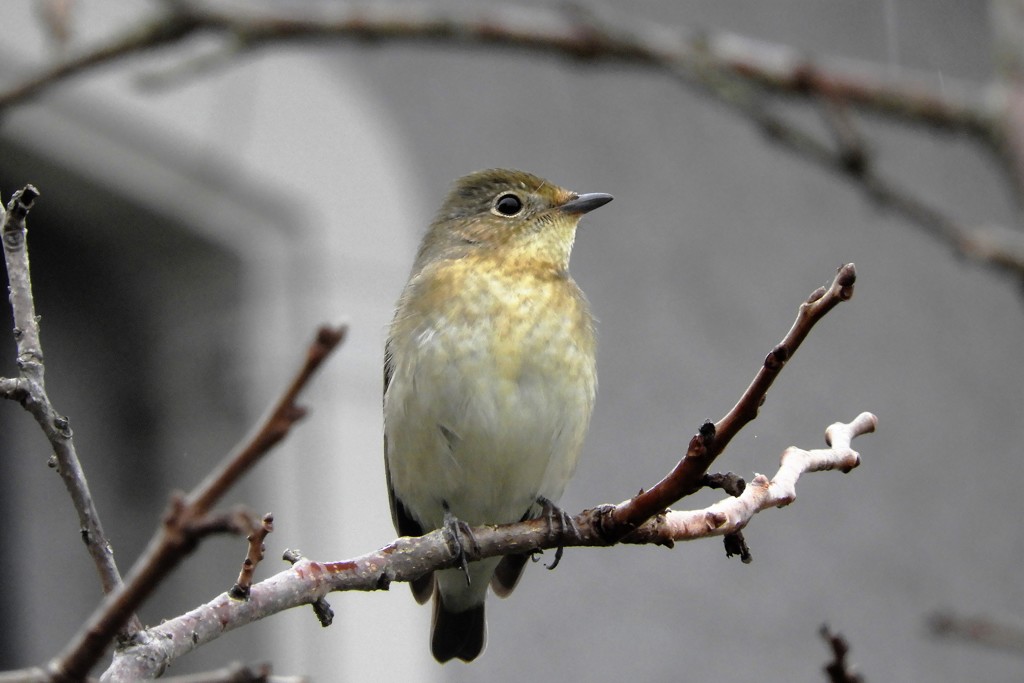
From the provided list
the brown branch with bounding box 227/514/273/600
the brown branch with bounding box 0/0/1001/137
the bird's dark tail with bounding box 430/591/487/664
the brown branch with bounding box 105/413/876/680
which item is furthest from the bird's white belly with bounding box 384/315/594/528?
the brown branch with bounding box 227/514/273/600

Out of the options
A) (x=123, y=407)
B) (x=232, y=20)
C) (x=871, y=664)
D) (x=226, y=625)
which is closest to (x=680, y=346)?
(x=871, y=664)

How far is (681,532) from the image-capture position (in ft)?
5.78

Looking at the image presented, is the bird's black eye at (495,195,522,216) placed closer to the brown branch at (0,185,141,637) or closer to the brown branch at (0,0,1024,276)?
the brown branch at (0,0,1024,276)

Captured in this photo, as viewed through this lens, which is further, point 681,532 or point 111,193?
point 111,193

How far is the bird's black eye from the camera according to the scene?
3473 mm

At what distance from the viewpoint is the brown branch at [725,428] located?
1299 mm

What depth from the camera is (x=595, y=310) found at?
212 inches

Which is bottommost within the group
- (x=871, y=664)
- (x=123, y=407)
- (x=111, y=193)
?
(x=871, y=664)

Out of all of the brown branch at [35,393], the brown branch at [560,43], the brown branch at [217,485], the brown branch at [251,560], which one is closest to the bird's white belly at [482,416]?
the brown branch at [560,43]

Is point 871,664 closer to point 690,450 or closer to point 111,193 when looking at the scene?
point 111,193

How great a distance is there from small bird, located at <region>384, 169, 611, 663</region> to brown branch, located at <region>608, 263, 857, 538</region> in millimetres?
1059

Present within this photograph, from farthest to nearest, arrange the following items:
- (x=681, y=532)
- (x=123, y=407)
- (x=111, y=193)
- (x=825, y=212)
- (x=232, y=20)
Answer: (x=825, y=212) < (x=123, y=407) < (x=111, y=193) < (x=232, y=20) < (x=681, y=532)

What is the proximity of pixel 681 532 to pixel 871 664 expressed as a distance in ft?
13.3

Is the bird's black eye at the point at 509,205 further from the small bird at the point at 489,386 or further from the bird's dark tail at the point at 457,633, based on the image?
the bird's dark tail at the point at 457,633
